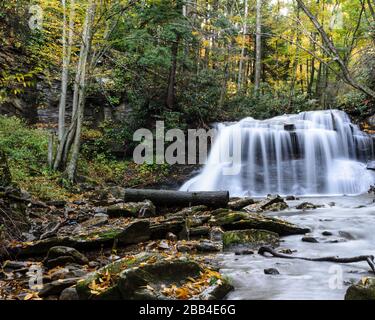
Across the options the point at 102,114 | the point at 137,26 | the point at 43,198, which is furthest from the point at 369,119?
the point at 43,198

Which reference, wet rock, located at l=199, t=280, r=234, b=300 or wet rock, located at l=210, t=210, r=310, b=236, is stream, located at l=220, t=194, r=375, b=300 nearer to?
wet rock, located at l=199, t=280, r=234, b=300

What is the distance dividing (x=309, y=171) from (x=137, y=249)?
34.2 feet

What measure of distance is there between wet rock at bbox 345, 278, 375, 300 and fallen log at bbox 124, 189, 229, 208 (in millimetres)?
5245

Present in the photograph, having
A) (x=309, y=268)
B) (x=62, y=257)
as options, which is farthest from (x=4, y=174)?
(x=309, y=268)

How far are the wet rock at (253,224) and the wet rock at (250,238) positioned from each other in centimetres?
38

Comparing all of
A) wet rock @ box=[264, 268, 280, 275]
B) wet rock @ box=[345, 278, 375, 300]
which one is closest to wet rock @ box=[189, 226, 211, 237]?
wet rock @ box=[264, 268, 280, 275]

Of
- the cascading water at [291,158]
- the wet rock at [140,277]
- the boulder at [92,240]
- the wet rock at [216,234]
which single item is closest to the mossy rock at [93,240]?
the boulder at [92,240]

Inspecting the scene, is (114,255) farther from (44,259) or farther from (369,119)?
(369,119)

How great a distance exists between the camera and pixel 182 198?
8805 mm

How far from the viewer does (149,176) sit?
15.3m

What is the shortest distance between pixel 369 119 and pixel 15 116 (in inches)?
628

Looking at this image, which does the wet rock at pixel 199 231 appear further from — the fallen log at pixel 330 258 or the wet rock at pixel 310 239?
the wet rock at pixel 310 239

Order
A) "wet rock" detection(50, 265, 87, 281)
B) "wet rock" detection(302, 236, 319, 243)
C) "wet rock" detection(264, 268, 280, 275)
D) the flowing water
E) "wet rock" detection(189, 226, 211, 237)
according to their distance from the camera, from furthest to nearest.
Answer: the flowing water
"wet rock" detection(189, 226, 211, 237)
"wet rock" detection(302, 236, 319, 243)
"wet rock" detection(264, 268, 280, 275)
"wet rock" detection(50, 265, 87, 281)

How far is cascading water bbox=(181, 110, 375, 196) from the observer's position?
13883 millimetres
